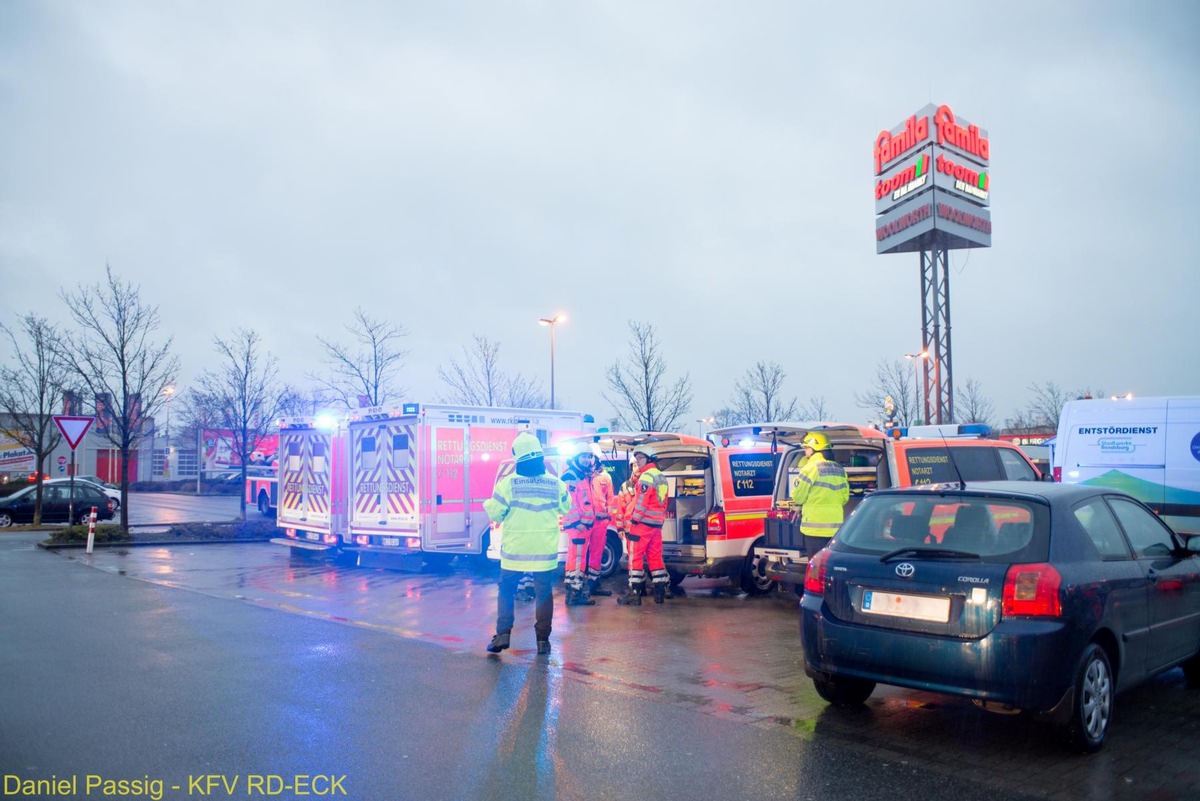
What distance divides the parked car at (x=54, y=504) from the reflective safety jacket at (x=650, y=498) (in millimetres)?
20834

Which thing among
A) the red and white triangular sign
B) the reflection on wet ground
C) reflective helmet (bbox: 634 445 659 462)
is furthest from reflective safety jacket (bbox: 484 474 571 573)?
the red and white triangular sign

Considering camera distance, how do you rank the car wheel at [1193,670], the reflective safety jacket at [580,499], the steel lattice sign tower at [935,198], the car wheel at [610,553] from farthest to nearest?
the steel lattice sign tower at [935,198]
the car wheel at [610,553]
the reflective safety jacket at [580,499]
the car wheel at [1193,670]

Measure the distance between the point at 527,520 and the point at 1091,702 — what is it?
442cm

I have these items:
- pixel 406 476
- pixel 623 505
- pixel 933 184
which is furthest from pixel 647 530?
pixel 933 184

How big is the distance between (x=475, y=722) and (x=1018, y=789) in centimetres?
309

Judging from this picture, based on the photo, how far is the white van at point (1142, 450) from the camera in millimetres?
10539

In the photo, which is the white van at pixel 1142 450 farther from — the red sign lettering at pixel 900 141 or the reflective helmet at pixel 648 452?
the red sign lettering at pixel 900 141

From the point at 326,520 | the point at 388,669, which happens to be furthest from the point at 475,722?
the point at 326,520

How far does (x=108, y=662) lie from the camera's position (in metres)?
7.32

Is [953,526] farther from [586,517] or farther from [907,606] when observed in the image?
[586,517]

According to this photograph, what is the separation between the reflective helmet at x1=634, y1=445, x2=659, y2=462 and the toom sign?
26.2 meters

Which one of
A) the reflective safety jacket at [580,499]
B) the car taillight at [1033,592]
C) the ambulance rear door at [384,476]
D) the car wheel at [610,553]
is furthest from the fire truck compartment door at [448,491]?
the car taillight at [1033,592]

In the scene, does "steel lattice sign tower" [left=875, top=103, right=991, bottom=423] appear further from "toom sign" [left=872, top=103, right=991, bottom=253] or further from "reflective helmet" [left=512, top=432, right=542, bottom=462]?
"reflective helmet" [left=512, top=432, right=542, bottom=462]

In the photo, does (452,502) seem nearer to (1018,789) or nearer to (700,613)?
(700,613)
